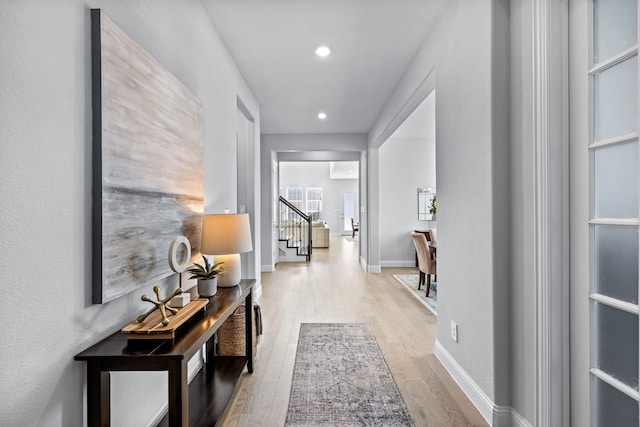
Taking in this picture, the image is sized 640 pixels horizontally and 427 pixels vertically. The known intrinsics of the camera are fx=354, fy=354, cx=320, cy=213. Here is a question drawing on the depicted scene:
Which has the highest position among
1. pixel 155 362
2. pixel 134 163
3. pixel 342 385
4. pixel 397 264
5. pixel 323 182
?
pixel 323 182

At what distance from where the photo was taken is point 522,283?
1762 millimetres

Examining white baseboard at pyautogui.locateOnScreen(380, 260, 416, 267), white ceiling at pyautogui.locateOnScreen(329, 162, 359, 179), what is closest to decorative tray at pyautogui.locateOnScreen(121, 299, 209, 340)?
white baseboard at pyautogui.locateOnScreen(380, 260, 416, 267)

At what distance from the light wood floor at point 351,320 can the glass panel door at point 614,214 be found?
0.82 m

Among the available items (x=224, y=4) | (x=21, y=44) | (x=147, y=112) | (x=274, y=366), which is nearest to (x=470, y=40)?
(x=224, y=4)

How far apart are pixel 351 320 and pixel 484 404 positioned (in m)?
1.88

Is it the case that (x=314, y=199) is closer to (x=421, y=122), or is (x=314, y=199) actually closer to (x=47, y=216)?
(x=421, y=122)

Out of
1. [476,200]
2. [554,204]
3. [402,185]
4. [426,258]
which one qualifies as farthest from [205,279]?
[402,185]

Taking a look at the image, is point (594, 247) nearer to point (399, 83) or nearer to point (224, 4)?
point (224, 4)

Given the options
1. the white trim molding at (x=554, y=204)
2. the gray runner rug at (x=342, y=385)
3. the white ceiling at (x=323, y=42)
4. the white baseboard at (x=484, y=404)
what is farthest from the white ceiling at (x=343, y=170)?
the white trim molding at (x=554, y=204)

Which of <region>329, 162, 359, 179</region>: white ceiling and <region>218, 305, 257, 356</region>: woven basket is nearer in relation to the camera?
Result: <region>218, 305, 257, 356</region>: woven basket

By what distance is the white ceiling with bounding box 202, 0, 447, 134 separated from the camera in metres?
2.57

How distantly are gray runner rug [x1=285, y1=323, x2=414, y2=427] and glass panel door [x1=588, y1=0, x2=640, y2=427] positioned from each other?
101cm

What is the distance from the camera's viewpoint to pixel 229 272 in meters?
2.48

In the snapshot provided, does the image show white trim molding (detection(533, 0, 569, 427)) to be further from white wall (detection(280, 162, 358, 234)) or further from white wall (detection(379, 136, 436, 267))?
white wall (detection(280, 162, 358, 234))
